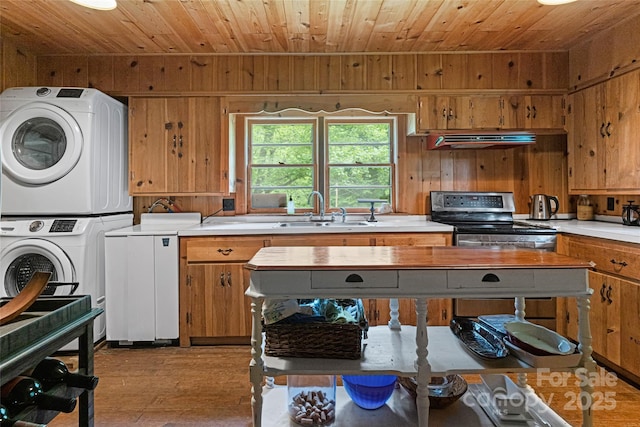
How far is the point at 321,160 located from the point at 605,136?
226 centimetres

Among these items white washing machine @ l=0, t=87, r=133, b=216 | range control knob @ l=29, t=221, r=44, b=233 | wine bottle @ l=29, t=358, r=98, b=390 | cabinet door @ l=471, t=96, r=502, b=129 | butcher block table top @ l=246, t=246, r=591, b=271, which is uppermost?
cabinet door @ l=471, t=96, r=502, b=129

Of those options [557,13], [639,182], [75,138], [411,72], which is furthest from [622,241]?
[75,138]

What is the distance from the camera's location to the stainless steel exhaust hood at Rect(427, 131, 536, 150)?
2.97 metres

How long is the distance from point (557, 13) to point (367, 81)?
140cm

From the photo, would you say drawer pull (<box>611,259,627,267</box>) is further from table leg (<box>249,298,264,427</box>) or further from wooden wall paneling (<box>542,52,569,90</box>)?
table leg (<box>249,298,264,427</box>)

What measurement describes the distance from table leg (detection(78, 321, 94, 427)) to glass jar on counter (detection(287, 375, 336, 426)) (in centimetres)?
86

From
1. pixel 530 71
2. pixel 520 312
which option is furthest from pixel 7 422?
pixel 530 71

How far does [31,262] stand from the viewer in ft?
8.65

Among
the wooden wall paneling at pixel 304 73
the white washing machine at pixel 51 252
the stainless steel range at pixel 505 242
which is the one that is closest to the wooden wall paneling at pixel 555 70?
the stainless steel range at pixel 505 242

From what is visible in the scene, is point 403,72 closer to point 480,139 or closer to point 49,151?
point 480,139

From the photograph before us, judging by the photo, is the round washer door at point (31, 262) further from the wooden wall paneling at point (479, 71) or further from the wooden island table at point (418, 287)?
the wooden wall paneling at point (479, 71)

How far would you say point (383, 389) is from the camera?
1640 mm

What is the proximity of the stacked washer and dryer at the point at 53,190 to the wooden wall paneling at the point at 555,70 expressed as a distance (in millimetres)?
3668

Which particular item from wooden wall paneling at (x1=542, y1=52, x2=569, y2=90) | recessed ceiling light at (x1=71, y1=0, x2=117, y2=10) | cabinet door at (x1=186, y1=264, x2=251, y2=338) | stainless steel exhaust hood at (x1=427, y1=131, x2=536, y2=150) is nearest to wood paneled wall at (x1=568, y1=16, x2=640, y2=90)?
wooden wall paneling at (x1=542, y1=52, x2=569, y2=90)
